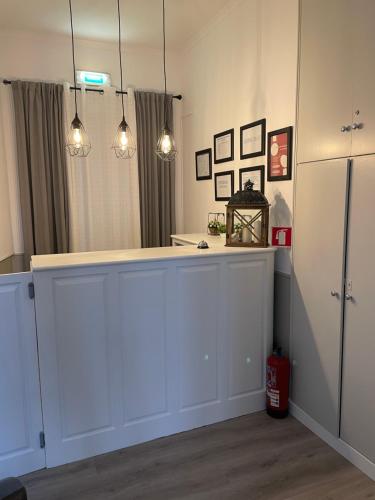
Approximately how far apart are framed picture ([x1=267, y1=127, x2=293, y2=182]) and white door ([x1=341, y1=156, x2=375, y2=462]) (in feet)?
2.02

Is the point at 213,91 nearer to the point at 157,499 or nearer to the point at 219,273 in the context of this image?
the point at 219,273

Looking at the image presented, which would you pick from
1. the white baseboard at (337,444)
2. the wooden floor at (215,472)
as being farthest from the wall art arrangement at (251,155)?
the wooden floor at (215,472)

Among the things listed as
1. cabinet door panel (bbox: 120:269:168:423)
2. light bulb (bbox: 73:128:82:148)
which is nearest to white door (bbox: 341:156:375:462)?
cabinet door panel (bbox: 120:269:168:423)

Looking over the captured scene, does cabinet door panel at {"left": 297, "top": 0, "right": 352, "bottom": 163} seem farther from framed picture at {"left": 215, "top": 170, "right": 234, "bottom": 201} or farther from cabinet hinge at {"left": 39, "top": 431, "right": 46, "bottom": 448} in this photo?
cabinet hinge at {"left": 39, "top": 431, "right": 46, "bottom": 448}

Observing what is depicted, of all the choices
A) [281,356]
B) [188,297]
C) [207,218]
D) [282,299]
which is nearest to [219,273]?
[188,297]

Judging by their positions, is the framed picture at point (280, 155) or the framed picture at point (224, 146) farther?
the framed picture at point (224, 146)

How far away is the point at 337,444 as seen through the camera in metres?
2.22

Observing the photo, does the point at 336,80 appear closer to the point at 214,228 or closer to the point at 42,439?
the point at 214,228

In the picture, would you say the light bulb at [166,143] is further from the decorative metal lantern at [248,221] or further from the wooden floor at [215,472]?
the wooden floor at [215,472]

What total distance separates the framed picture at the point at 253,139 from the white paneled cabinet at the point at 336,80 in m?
0.45

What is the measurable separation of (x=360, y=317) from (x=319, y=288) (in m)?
0.33

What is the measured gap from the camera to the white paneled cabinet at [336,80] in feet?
6.22

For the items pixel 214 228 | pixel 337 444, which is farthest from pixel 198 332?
pixel 214 228

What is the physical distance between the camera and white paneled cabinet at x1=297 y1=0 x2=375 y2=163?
189cm
